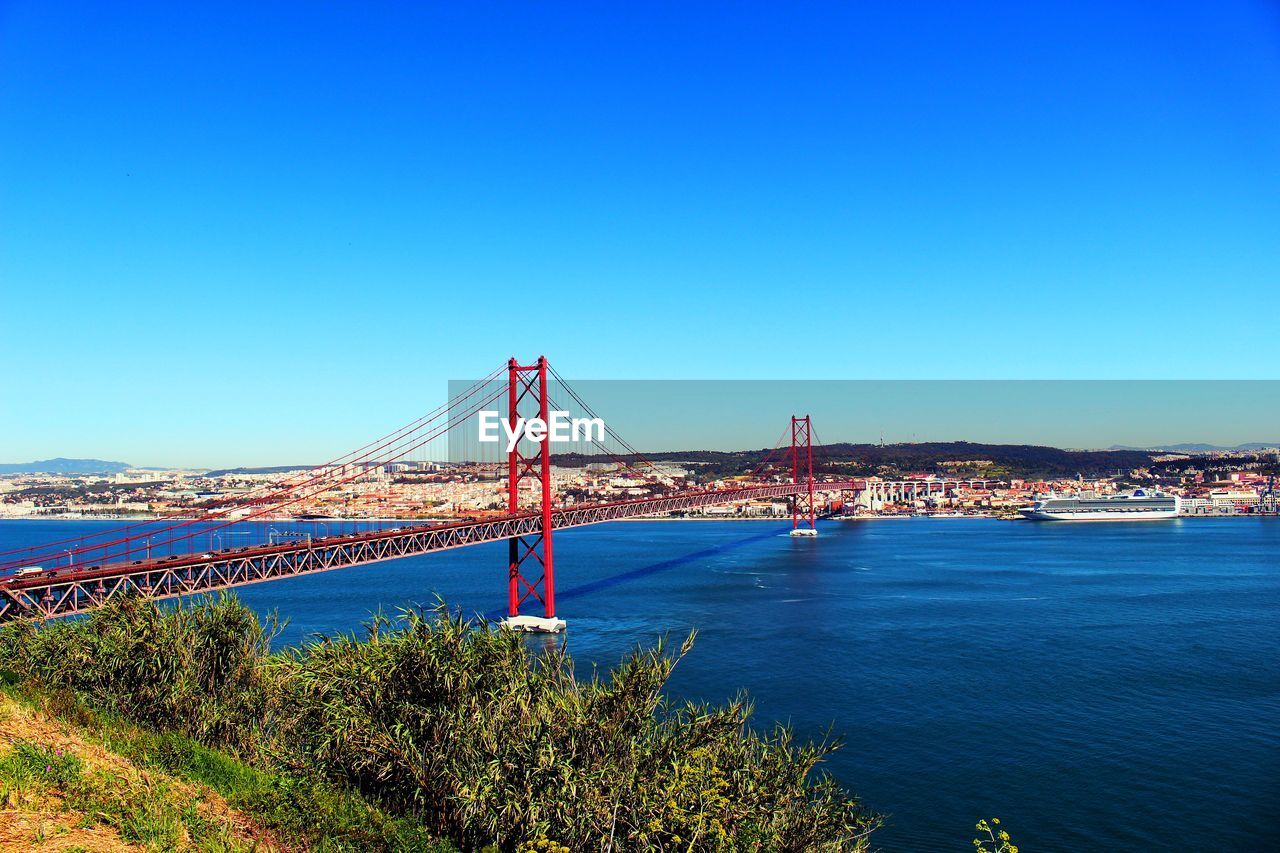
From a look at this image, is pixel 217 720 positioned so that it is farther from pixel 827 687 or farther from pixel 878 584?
pixel 878 584

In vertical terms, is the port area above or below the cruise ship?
above

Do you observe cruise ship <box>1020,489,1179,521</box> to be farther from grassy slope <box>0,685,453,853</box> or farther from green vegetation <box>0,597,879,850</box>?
grassy slope <box>0,685,453,853</box>

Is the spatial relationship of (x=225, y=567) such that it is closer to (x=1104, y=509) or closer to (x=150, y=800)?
(x=150, y=800)

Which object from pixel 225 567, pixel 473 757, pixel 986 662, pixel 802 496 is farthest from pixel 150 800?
pixel 802 496

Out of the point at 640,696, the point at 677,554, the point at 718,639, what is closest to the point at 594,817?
the point at 640,696

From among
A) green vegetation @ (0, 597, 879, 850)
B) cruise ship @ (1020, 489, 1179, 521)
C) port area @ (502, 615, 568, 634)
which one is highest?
green vegetation @ (0, 597, 879, 850)

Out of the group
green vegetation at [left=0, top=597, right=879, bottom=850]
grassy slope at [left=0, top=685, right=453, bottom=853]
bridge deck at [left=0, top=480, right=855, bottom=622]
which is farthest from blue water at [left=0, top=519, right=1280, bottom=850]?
grassy slope at [left=0, top=685, right=453, bottom=853]

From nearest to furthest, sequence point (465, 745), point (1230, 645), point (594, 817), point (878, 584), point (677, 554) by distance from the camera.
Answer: point (594, 817) < point (465, 745) < point (1230, 645) < point (878, 584) < point (677, 554)
